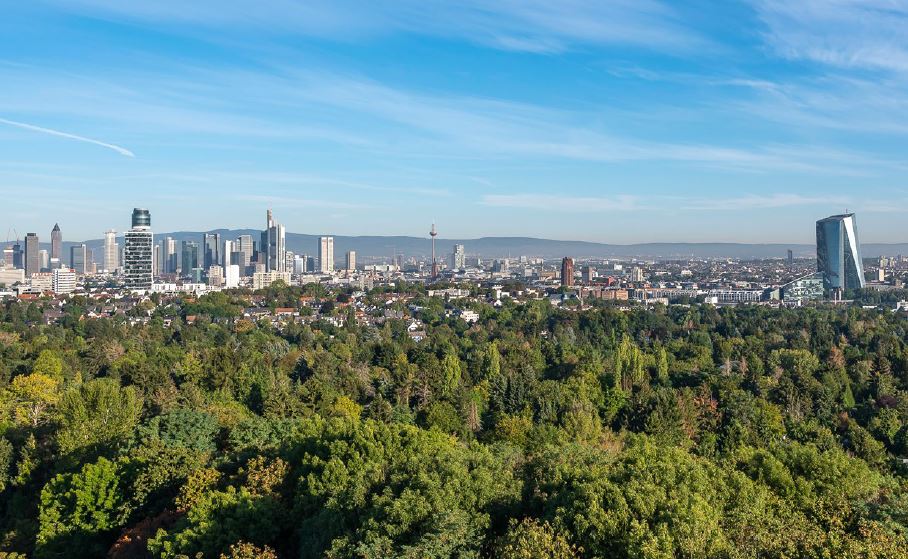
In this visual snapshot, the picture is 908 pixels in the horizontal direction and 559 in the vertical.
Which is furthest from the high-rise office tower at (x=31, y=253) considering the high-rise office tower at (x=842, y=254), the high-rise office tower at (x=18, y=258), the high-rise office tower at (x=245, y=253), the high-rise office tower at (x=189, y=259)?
the high-rise office tower at (x=842, y=254)

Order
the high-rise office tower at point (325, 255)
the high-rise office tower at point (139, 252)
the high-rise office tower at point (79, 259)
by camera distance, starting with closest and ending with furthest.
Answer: the high-rise office tower at point (139, 252) < the high-rise office tower at point (79, 259) < the high-rise office tower at point (325, 255)

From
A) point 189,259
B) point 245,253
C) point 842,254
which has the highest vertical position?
point 842,254

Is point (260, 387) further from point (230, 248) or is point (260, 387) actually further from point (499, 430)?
point (230, 248)

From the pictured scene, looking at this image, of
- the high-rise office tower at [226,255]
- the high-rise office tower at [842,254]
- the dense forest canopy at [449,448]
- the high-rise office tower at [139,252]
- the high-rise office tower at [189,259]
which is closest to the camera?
the dense forest canopy at [449,448]

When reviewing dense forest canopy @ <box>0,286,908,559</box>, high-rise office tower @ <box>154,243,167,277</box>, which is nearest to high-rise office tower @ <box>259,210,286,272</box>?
high-rise office tower @ <box>154,243,167,277</box>

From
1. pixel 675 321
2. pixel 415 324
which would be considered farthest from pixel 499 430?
pixel 675 321

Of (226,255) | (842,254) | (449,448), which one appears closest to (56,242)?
(226,255)

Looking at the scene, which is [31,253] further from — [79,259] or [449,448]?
[449,448]

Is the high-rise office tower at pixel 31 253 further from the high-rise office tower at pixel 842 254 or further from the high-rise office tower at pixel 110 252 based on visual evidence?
the high-rise office tower at pixel 842 254
